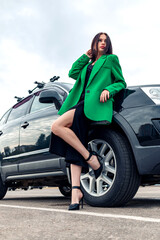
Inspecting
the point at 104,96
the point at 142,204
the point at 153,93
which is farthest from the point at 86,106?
the point at 142,204

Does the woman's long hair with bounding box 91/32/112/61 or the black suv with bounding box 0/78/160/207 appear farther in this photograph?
the woman's long hair with bounding box 91/32/112/61

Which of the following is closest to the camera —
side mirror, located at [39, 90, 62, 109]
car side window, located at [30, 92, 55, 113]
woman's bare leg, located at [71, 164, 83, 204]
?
woman's bare leg, located at [71, 164, 83, 204]

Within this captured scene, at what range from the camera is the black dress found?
3.25 metres

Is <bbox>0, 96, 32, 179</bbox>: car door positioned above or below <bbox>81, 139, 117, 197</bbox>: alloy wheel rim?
above

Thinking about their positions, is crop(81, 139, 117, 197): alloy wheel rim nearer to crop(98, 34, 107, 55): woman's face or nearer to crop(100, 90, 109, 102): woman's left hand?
crop(100, 90, 109, 102): woman's left hand

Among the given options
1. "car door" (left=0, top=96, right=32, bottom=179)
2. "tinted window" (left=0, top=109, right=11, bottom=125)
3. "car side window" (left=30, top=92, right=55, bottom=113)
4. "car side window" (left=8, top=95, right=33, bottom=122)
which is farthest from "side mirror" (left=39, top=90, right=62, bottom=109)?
"tinted window" (left=0, top=109, right=11, bottom=125)

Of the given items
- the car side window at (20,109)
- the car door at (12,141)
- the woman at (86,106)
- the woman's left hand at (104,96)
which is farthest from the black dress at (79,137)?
the car side window at (20,109)

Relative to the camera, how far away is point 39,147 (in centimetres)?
430

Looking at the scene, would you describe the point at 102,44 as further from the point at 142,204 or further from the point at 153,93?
the point at 142,204

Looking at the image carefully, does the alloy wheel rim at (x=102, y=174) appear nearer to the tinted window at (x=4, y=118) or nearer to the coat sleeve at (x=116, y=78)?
the coat sleeve at (x=116, y=78)

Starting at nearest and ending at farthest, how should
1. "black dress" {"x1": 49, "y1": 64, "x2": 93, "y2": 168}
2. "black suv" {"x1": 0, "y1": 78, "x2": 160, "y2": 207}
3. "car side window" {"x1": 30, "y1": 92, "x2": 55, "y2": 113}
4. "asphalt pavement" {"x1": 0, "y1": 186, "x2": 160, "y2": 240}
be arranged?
"asphalt pavement" {"x1": 0, "y1": 186, "x2": 160, "y2": 240}, "black suv" {"x1": 0, "y1": 78, "x2": 160, "y2": 207}, "black dress" {"x1": 49, "y1": 64, "x2": 93, "y2": 168}, "car side window" {"x1": 30, "y1": 92, "x2": 55, "y2": 113}

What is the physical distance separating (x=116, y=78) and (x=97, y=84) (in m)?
0.20

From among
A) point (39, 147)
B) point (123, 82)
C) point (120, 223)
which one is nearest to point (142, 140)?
point (123, 82)

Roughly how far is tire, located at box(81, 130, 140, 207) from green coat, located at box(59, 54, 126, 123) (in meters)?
0.25
